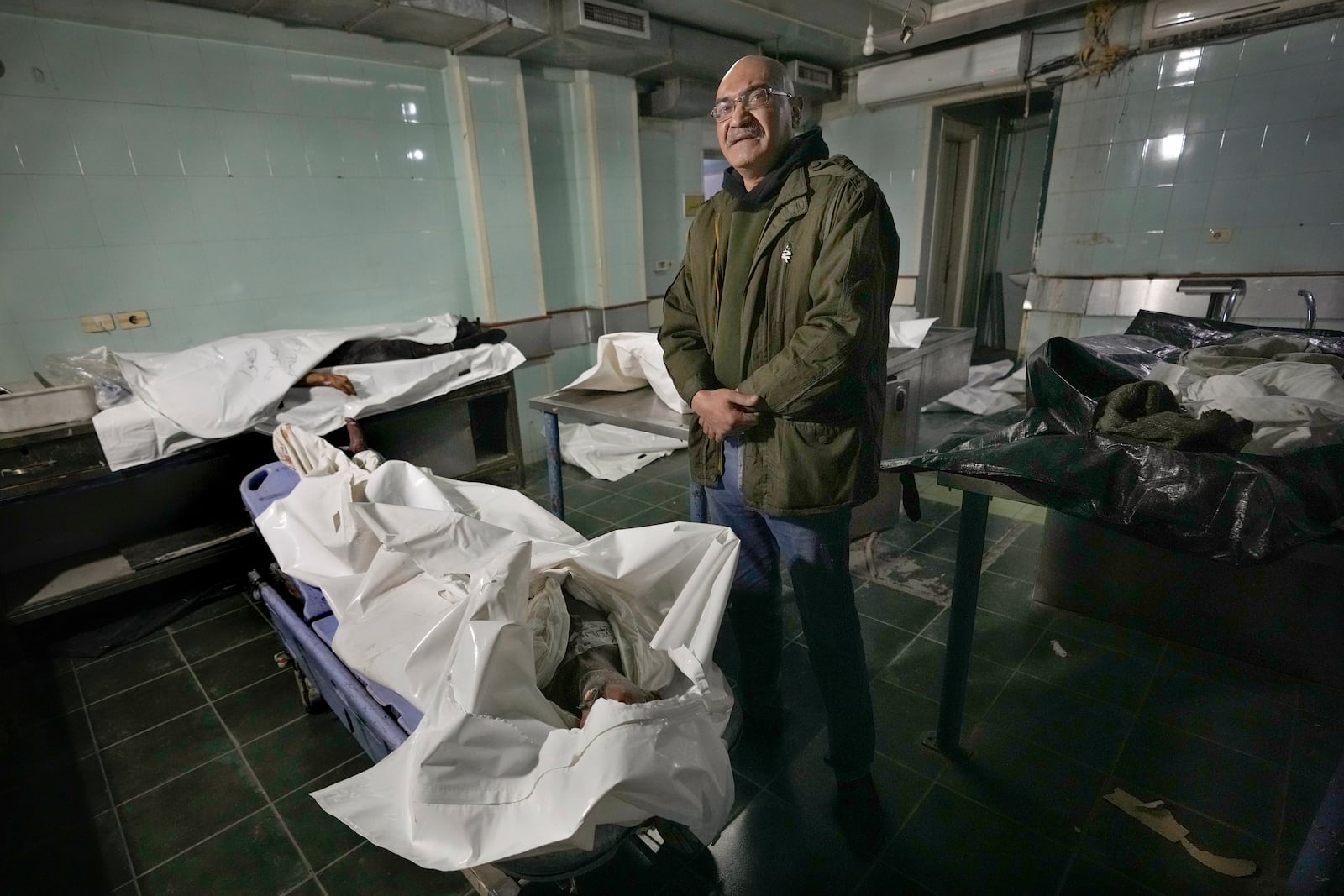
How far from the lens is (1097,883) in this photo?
4.76ft

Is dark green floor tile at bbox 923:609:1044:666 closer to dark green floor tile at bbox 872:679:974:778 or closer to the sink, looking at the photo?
dark green floor tile at bbox 872:679:974:778

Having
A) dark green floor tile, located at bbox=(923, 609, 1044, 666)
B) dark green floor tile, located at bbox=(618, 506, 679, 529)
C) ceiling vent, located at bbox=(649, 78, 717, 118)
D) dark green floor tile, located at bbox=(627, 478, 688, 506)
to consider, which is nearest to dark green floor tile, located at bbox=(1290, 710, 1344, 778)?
dark green floor tile, located at bbox=(923, 609, 1044, 666)

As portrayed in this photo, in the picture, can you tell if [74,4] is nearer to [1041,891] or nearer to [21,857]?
[21,857]

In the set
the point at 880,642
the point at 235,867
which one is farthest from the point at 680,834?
the point at 880,642

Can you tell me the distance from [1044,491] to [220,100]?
11.9 ft

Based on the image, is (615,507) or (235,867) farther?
(615,507)

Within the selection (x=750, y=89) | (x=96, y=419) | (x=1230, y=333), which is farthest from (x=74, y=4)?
(x=1230, y=333)

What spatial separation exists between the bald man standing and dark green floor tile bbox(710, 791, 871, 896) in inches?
2.5

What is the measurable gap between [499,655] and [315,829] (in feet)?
3.82

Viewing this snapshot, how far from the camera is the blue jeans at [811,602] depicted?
150 centimetres

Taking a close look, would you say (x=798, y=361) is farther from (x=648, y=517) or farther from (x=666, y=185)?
(x=666, y=185)

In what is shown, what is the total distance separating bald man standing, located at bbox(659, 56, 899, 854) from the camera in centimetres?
135

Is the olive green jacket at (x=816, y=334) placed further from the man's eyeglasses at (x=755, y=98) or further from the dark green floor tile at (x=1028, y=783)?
the dark green floor tile at (x=1028, y=783)

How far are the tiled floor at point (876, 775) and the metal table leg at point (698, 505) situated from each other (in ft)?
2.17
